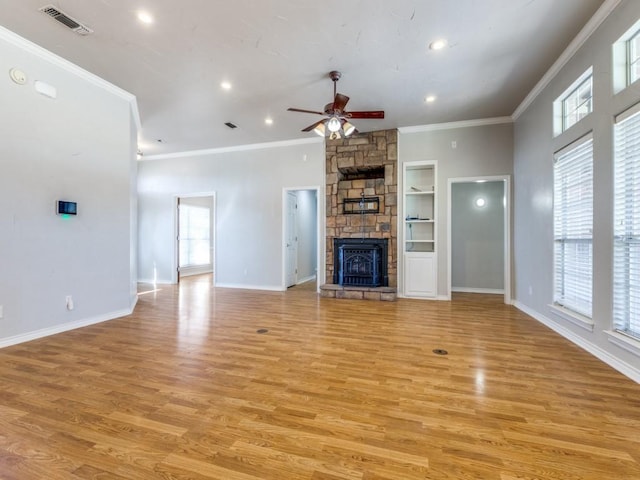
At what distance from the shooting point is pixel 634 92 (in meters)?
2.35

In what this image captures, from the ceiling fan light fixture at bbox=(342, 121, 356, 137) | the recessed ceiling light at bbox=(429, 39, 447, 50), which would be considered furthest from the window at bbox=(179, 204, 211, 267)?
the recessed ceiling light at bbox=(429, 39, 447, 50)

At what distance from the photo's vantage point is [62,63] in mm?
3465

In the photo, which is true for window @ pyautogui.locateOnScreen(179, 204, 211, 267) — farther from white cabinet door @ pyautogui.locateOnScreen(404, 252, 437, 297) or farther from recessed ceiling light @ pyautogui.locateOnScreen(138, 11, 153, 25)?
white cabinet door @ pyautogui.locateOnScreen(404, 252, 437, 297)

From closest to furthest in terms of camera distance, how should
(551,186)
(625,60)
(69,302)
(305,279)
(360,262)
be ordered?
1. (625,60)
2. (69,302)
3. (551,186)
4. (360,262)
5. (305,279)

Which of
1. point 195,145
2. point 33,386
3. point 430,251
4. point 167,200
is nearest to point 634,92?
point 430,251

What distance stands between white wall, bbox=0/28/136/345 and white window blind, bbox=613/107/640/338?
5774 mm

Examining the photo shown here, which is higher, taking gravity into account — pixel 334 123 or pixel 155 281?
pixel 334 123

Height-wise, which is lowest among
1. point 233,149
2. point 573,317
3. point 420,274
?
point 573,317

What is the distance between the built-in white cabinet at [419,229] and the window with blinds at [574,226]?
200 cm

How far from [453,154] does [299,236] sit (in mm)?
3885

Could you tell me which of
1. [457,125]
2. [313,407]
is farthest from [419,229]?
[313,407]

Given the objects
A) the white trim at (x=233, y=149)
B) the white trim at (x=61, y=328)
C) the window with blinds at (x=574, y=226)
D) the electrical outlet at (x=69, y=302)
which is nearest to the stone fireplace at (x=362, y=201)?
the white trim at (x=233, y=149)

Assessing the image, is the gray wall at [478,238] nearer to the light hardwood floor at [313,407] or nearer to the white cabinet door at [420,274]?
the white cabinet door at [420,274]

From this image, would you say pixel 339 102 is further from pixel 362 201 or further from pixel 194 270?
pixel 194 270
